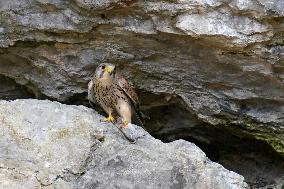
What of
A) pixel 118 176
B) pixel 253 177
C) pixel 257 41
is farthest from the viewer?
pixel 253 177

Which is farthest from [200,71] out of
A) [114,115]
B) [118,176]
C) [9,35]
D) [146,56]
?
[9,35]

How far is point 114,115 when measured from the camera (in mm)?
5469

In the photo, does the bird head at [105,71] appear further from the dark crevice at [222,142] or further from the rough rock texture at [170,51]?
the dark crevice at [222,142]

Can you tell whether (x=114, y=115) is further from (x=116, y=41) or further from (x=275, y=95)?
(x=275, y=95)

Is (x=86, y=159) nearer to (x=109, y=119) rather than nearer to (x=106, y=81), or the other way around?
(x=109, y=119)

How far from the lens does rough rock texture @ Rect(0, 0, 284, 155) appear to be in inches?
184

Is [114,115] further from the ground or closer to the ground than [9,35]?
closer to the ground

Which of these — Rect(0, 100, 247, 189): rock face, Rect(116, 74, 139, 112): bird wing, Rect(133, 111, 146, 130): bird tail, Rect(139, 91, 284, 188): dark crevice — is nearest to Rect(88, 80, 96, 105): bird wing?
Rect(116, 74, 139, 112): bird wing

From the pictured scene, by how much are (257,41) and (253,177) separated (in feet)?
5.82

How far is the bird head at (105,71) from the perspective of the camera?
16.5 feet

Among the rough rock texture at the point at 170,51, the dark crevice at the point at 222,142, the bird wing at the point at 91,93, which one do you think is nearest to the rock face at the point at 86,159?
the bird wing at the point at 91,93

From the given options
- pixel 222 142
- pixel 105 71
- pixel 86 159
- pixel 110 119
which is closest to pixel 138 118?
pixel 110 119

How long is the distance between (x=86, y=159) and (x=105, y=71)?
3.15 ft

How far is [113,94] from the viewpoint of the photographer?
5.27 meters
